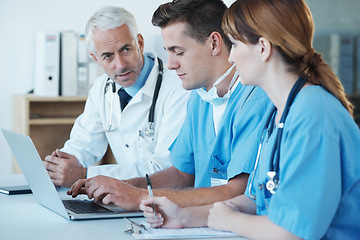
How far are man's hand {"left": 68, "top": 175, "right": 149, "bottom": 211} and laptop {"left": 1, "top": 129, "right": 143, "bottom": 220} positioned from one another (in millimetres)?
23

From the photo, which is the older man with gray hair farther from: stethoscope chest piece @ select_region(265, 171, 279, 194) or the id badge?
stethoscope chest piece @ select_region(265, 171, 279, 194)

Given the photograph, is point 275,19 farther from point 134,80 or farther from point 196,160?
point 134,80

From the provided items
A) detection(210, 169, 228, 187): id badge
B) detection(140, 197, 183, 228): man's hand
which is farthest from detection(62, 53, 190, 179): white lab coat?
detection(140, 197, 183, 228): man's hand

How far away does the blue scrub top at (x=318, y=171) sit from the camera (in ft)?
3.50

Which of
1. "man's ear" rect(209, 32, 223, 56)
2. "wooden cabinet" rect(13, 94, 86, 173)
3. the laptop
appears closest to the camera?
the laptop

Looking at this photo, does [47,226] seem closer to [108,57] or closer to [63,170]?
[63,170]

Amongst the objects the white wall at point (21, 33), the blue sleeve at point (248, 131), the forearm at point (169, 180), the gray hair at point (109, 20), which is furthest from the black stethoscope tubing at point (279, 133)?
the white wall at point (21, 33)

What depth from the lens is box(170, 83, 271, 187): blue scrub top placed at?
5.09ft

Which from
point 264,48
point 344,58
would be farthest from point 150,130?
point 344,58

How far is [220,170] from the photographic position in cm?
172

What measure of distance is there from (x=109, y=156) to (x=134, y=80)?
5.37 ft

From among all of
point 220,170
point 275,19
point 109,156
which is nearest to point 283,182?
point 275,19

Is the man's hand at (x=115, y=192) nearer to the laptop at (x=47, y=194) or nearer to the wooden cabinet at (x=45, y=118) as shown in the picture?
the laptop at (x=47, y=194)

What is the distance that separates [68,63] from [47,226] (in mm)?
2405
